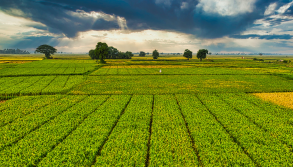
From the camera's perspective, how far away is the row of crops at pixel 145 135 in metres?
9.13

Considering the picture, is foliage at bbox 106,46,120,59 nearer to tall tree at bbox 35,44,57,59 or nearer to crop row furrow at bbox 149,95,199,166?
tall tree at bbox 35,44,57,59

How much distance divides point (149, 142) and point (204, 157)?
4220mm

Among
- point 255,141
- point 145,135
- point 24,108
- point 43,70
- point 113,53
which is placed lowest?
point 255,141

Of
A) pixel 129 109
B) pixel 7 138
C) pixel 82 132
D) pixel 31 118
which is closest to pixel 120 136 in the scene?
pixel 82 132

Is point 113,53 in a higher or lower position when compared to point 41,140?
higher

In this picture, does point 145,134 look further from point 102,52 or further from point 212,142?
point 102,52

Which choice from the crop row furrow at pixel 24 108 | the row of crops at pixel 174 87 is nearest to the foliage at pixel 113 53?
the row of crops at pixel 174 87

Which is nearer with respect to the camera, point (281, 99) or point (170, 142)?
point (170, 142)

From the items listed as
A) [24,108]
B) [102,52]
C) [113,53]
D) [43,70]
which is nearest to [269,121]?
[24,108]

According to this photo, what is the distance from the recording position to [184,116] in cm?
1558

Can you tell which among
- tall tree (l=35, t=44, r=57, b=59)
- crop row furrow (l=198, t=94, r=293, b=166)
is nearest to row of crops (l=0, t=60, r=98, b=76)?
crop row furrow (l=198, t=94, r=293, b=166)

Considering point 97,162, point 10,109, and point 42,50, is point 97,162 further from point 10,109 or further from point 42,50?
point 42,50

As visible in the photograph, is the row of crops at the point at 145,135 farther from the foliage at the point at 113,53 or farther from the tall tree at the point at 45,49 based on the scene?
the tall tree at the point at 45,49

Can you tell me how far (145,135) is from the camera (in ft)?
38.1
